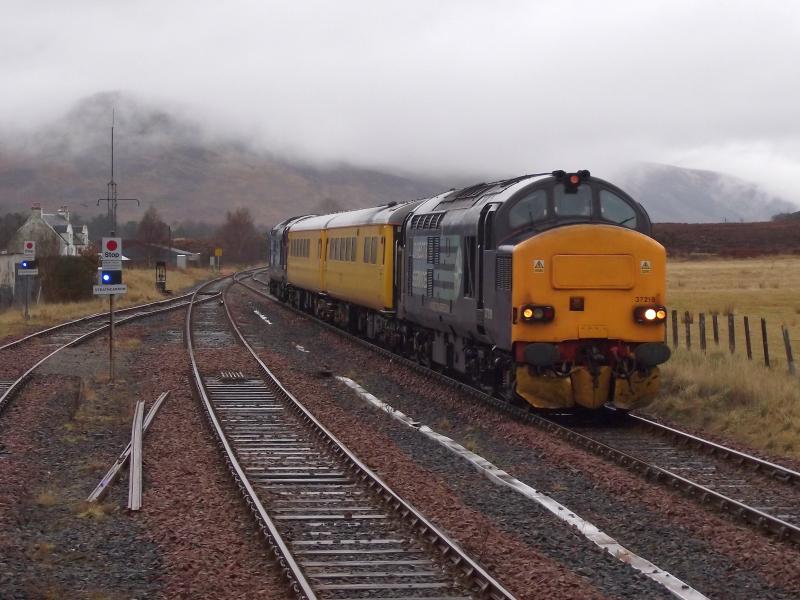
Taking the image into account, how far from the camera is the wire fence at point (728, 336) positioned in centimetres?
2136

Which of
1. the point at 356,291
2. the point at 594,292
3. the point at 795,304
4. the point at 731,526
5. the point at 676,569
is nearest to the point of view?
the point at 676,569

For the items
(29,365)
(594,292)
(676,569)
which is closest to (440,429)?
(594,292)

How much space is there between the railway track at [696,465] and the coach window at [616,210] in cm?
300

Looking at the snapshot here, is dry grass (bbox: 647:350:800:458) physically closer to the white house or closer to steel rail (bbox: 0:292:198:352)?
steel rail (bbox: 0:292:198:352)

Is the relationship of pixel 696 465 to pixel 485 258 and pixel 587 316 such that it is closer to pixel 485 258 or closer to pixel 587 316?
pixel 587 316

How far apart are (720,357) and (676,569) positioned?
13252mm

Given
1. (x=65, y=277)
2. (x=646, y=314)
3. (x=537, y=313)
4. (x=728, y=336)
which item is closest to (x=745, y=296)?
(x=728, y=336)

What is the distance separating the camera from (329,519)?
10.4m

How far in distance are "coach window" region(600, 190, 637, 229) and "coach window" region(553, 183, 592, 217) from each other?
0.22 m

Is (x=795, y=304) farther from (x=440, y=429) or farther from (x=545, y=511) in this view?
(x=545, y=511)

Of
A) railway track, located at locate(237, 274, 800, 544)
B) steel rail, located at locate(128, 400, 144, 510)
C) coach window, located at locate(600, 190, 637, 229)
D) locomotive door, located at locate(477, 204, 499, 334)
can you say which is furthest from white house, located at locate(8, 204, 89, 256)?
railway track, located at locate(237, 274, 800, 544)

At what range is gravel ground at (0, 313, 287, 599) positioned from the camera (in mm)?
8453

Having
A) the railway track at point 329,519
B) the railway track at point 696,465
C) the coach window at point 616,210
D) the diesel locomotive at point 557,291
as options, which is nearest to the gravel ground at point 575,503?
the railway track at point 696,465

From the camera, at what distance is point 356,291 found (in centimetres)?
2808
